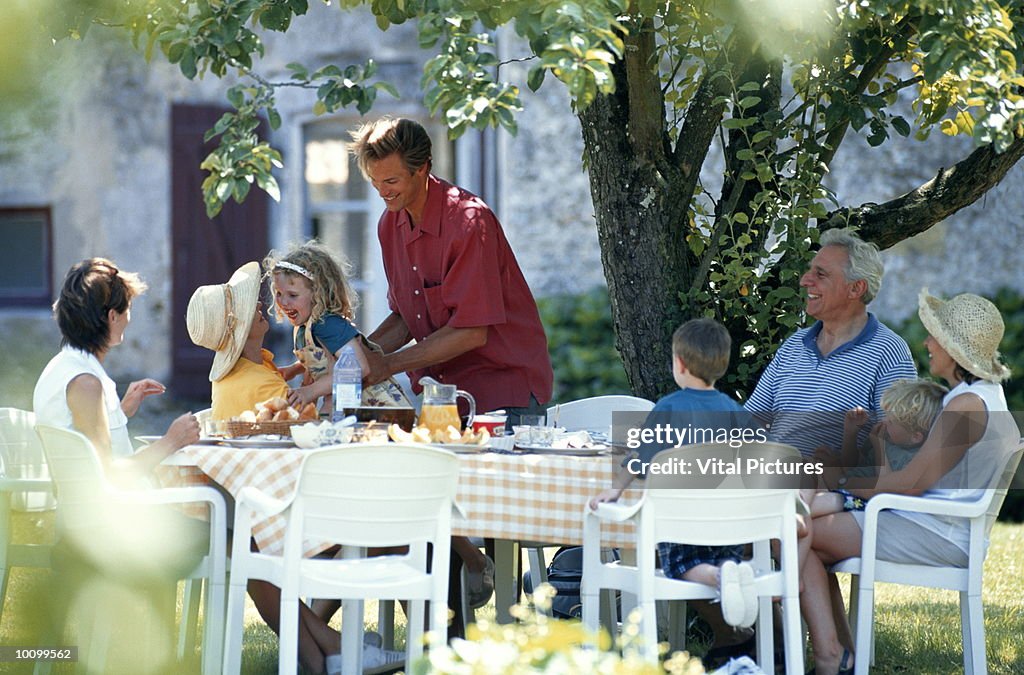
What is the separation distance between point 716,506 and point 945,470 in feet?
2.80

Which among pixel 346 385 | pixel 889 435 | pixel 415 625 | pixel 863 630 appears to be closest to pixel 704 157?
pixel 889 435

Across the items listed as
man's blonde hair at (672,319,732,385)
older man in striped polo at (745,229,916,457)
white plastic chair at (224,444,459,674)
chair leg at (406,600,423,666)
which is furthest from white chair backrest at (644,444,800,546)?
older man in striped polo at (745,229,916,457)

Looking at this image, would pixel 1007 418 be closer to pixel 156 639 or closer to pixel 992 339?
pixel 992 339

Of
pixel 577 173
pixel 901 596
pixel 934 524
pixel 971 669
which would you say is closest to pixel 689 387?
pixel 934 524

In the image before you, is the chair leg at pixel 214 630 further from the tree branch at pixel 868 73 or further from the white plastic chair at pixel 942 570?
Result: the tree branch at pixel 868 73

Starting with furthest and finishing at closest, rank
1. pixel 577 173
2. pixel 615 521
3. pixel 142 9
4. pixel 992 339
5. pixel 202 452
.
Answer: pixel 577 173 < pixel 142 9 < pixel 992 339 < pixel 202 452 < pixel 615 521

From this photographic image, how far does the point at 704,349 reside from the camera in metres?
3.46

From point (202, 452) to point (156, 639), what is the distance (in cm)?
76

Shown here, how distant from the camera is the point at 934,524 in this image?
3.65m

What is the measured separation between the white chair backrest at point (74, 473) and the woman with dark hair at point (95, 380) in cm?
9

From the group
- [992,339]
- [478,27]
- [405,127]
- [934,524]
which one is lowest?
[934,524]

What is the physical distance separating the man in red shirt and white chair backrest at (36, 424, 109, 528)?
98cm

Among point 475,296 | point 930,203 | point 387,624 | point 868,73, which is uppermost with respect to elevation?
point 868,73

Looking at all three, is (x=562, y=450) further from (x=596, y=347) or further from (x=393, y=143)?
(x=596, y=347)
